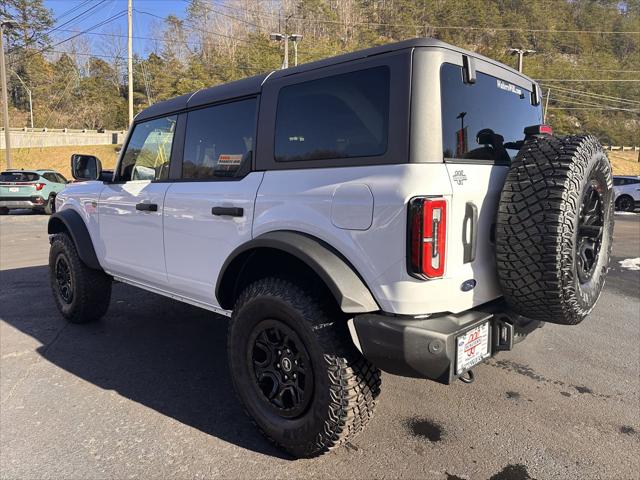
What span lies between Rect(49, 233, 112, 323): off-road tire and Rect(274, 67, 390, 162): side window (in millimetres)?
2734

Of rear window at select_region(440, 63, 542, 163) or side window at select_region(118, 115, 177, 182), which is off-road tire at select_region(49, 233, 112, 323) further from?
rear window at select_region(440, 63, 542, 163)

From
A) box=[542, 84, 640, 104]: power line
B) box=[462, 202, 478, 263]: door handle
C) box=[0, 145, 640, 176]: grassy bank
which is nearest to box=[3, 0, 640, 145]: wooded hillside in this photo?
box=[542, 84, 640, 104]: power line

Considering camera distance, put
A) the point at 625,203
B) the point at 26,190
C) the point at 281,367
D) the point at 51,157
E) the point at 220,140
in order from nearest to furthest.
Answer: the point at 281,367 < the point at 220,140 < the point at 26,190 < the point at 625,203 < the point at 51,157

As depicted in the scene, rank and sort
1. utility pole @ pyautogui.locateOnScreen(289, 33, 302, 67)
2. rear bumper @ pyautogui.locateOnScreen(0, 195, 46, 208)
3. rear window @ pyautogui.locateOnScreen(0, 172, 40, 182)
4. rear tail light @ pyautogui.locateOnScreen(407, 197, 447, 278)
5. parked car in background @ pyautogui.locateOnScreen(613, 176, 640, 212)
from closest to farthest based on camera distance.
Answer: rear tail light @ pyautogui.locateOnScreen(407, 197, 447, 278), rear bumper @ pyautogui.locateOnScreen(0, 195, 46, 208), rear window @ pyautogui.locateOnScreen(0, 172, 40, 182), parked car in background @ pyautogui.locateOnScreen(613, 176, 640, 212), utility pole @ pyautogui.locateOnScreen(289, 33, 302, 67)

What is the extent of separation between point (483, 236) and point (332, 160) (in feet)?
2.77

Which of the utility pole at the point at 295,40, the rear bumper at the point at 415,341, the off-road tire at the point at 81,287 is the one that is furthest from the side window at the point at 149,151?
the utility pole at the point at 295,40

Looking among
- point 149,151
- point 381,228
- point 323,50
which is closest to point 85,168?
point 149,151

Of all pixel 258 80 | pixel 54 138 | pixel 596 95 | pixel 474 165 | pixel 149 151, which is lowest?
pixel 474 165

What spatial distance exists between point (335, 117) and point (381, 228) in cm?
70

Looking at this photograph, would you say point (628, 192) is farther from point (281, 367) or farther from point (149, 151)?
point (281, 367)

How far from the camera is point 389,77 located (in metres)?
2.25

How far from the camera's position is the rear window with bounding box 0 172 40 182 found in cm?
1555

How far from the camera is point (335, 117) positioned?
248cm

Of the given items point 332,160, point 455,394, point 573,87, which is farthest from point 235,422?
point 573,87
